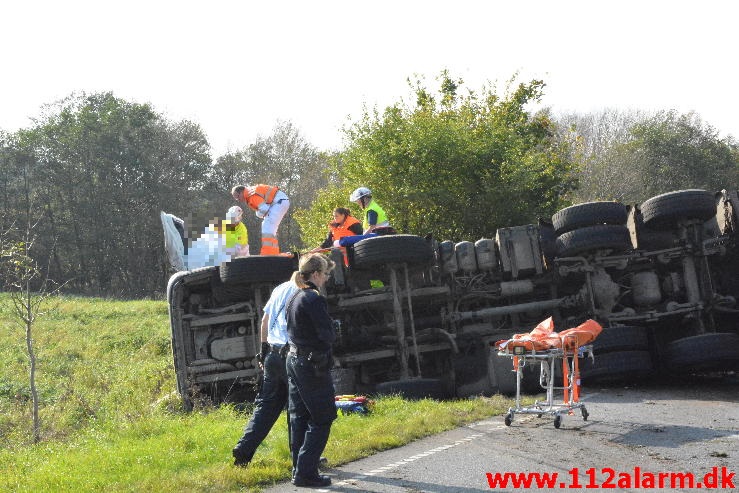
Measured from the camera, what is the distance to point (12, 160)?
40812 mm

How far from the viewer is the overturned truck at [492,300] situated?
10508 mm

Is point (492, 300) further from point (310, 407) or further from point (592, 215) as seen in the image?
point (310, 407)

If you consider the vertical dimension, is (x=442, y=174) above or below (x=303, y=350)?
above

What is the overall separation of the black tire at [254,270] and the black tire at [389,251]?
93 centimetres

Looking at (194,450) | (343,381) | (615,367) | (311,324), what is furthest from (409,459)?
(615,367)

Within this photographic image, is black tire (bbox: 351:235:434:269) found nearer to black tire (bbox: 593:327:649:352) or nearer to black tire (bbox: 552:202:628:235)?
black tire (bbox: 552:202:628:235)

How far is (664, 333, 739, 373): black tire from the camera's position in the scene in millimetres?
9945

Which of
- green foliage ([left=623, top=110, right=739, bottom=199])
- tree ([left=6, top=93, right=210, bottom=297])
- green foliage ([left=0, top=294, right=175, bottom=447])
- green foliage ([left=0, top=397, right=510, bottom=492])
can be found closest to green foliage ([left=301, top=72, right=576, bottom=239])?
green foliage ([left=0, top=294, right=175, bottom=447])

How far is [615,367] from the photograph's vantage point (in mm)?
10070

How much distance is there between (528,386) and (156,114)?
35.6 metres

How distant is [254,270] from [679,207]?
5313 millimetres

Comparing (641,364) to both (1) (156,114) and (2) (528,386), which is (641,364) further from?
(1) (156,114)

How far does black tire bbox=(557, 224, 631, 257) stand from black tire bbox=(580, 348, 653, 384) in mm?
1461

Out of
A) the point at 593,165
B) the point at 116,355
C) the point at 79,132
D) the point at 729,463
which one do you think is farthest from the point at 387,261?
the point at 593,165
